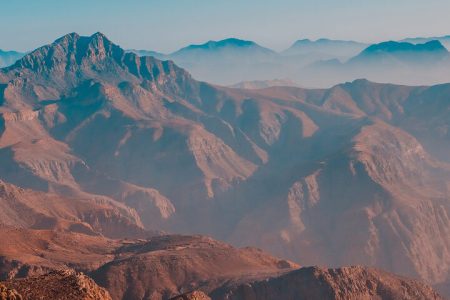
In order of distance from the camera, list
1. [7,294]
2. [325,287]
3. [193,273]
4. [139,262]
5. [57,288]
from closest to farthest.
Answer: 1. [7,294]
2. [57,288]
3. [325,287]
4. [139,262]
5. [193,273]

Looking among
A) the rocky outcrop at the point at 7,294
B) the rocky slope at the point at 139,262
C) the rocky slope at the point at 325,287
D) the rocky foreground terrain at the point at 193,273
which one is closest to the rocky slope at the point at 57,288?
the rocky outcrop at the point at 7,294

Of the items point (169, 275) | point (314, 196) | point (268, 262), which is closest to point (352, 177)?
point (314, 196)

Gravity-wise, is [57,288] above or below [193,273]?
above

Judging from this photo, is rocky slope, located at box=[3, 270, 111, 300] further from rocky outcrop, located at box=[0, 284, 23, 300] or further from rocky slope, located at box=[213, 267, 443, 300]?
rocky slope, located at box=[213, 267, 443, 300]

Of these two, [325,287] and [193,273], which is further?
[193,273]

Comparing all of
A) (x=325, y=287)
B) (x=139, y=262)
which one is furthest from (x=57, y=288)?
(x=139, y=262)

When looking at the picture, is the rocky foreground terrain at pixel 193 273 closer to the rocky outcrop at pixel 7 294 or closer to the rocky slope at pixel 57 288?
the rocky slope at pixel 57 288

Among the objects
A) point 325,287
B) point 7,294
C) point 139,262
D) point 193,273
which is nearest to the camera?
point 7,294

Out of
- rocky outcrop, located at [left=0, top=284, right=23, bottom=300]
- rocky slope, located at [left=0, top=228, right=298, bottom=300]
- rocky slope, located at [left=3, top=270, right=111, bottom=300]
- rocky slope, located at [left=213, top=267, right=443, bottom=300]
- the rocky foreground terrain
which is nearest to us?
rocky outcrop, located at [left=0, top=284, right=23, bottom=300]

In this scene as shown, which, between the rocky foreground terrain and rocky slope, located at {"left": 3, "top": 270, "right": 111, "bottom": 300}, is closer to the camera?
rocky slope, located at {"left": 3, "top": 270, "right": 111, "bottom": 300}

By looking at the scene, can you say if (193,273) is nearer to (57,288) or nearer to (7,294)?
(57,288)

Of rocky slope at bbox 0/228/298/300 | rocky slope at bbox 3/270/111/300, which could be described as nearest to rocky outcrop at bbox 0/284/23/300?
rocky slope at bbox 3/270/111/300
